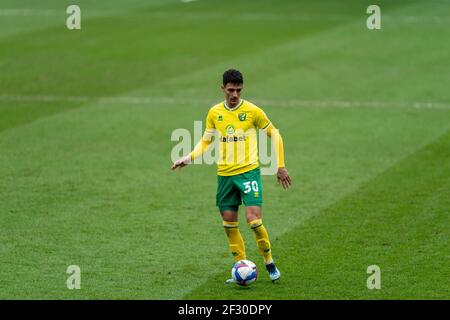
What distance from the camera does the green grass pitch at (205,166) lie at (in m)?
13.1

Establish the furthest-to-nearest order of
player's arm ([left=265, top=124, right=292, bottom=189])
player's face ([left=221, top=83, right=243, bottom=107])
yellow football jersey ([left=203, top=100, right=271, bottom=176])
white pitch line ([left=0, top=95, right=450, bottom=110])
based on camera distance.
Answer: white pitch line ([left=0, top=95, right=450, bottom=110]), yellow football jersey ([left=203, top=100, right=271, bottom=176]), player's arm ([left=265, top=124, right=292, bottom=189]), player's face ([left=221, top=83, right=243, bottom=107])

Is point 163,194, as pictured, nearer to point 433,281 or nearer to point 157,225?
point 157,225

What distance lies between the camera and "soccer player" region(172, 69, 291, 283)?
12547 mm

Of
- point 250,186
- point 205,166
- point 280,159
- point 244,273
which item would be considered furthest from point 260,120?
point 205,166

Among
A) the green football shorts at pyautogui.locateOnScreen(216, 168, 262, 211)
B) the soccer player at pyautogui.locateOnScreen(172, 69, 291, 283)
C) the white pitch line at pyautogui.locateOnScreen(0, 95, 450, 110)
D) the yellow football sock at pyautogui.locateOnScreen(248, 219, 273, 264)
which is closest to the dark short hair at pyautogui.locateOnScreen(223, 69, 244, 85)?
the soccer player at pyautogui.locateOnScreen(172, 69, 291, 283)

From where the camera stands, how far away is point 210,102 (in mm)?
24312

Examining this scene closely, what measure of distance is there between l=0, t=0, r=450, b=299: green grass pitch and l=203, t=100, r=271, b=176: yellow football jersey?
53.9 inches

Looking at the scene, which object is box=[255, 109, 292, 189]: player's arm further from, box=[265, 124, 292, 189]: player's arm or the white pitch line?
the white pitch line

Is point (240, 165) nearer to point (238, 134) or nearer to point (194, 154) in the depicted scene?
point (238, 134)

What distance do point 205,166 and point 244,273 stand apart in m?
7.09

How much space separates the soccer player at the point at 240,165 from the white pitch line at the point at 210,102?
11341mm

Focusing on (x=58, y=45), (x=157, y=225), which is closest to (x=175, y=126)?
(x=157, y=225)

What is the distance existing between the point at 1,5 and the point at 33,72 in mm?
11341

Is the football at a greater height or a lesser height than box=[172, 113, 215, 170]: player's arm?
lesser
